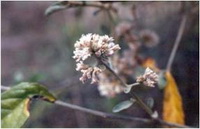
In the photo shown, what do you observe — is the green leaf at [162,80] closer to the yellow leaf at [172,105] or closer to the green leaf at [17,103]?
the yellow leaf at [172,105]

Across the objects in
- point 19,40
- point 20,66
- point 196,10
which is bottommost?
point 196,10

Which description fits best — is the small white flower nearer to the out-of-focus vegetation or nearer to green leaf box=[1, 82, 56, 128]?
the out-of-focus vegetation

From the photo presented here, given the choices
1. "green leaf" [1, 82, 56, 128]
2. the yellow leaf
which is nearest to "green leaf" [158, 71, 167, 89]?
the yellow leaf

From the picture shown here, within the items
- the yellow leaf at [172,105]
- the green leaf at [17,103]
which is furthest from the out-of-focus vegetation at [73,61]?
the green leaf at [17,103]

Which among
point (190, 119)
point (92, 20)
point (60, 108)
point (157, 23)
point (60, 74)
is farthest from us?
point (92, 20)

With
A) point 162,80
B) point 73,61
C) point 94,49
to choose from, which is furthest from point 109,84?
point 73,61

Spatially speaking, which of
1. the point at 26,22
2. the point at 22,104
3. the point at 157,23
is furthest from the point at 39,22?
the point at 22,104

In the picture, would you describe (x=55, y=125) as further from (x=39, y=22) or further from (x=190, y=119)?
(x=39, y=22)
